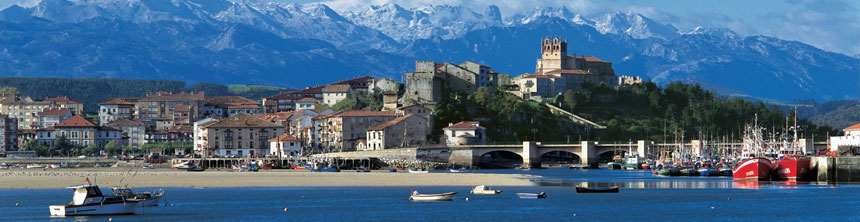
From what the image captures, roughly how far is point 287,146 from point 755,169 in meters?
64.2

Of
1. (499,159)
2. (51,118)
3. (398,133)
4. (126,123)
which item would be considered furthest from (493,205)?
(51,118)

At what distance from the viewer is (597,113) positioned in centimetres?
17125

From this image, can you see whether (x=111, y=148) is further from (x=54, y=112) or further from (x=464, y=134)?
(x=464, y=134)

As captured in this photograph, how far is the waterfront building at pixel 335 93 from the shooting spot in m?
194

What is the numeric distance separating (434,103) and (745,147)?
42745 mm

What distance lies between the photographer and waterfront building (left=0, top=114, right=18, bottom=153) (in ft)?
568

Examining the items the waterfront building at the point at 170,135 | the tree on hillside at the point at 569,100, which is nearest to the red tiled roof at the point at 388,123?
the tree on hillside at the point at 569,100

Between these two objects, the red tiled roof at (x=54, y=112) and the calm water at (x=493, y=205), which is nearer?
the calm water at (x=493, y=205)

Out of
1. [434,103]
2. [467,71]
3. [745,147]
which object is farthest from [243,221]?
[467,71]

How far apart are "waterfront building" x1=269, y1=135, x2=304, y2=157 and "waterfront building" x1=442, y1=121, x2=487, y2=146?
17057mm

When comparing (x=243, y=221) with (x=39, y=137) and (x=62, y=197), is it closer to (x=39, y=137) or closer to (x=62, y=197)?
(x=62, y=197)

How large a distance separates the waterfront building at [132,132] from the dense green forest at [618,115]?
153ft

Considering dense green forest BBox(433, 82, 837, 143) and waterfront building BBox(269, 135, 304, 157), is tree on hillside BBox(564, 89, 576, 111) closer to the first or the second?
dense green forest BBox(433, 82, 837, 143)

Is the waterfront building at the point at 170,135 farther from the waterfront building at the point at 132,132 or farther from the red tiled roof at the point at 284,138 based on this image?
the red tiled roof at the point at 284,138
